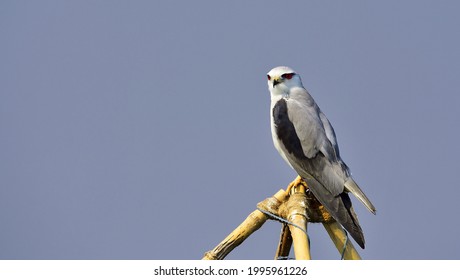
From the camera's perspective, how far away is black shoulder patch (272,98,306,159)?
8961 mm

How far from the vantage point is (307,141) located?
29.2ft

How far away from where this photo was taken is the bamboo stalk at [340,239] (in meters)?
6.62

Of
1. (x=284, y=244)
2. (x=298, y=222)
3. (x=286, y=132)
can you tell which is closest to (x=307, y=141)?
(x=286, y=132)

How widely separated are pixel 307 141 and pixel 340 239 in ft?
7.34

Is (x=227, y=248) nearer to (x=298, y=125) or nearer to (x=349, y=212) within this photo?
(x=349, y=212)

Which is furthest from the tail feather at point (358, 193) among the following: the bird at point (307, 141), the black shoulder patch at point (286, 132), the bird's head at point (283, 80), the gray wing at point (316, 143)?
the bird's head at point (283, 80)

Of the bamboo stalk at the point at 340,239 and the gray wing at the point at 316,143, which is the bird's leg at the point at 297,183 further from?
the bamboo stalk at the point at 340,239

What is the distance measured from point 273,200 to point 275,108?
2415 mm

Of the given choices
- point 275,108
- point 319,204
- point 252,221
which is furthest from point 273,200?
point 275,108

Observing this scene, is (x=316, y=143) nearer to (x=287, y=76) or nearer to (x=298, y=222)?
(x=287, y=76)

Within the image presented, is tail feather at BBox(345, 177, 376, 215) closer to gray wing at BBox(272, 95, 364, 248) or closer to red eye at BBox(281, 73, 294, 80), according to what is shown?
gray wing at BBox(272, 95, 364, 248)
